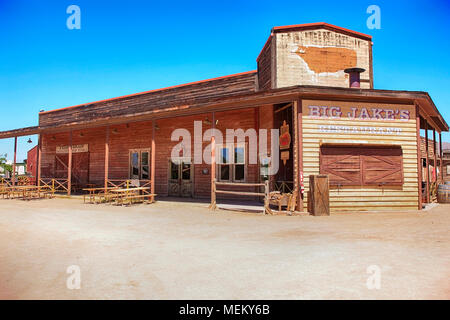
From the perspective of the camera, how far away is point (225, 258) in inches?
163

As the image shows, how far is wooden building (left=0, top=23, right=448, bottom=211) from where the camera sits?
9078 millimetres

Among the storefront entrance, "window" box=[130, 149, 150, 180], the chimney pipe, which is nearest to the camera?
the chimney pipe

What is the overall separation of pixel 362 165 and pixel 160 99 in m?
10.9

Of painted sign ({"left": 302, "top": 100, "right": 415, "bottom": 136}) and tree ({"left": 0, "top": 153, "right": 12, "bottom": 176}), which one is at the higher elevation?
painted sign ({"left": 302, "top": 100, "right": 415, "bottom": 136})

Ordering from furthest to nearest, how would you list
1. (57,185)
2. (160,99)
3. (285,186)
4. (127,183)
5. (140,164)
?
(57,185) < (160,99) < (140,164) < (127,183) < (285,186)

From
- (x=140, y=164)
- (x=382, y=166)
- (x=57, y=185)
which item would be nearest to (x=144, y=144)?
(x=140, y=164)

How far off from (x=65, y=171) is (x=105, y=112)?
4550 mm

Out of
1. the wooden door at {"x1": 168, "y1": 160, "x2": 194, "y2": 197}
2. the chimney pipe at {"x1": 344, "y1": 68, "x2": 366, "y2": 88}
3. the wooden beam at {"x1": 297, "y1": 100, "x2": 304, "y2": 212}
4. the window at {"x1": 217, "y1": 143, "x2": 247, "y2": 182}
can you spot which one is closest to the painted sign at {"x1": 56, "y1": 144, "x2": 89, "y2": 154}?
the wooden door at {"x1": 168, "y1": 160, "x2": 194, "y2": 197}

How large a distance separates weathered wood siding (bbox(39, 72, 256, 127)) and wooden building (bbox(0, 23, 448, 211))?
0.19 feet

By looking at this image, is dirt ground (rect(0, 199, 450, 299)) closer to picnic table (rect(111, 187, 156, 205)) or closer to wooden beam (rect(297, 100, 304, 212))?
wooden beam (rect(297, 100, 304, 212))

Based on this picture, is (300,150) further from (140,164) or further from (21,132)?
(21,132)

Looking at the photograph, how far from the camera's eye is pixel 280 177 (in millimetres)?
11867
